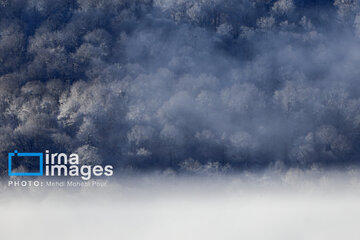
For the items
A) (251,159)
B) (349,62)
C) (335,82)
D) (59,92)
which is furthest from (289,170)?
(59,92)

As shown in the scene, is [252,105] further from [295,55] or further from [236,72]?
[295,55]

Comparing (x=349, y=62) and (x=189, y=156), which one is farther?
(x=349, y=62)

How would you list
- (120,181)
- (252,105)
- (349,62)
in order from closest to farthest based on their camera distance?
(120,181) → (252,105) → (349,62)

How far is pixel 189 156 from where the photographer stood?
40375mm

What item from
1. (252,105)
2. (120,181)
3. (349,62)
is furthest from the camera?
(349,62)

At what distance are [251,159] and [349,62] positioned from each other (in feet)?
42.1

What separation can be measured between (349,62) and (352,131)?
7094mm

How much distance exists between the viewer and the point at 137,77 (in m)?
42.7

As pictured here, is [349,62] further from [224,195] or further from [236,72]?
[224,195]

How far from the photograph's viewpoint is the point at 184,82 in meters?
42.5

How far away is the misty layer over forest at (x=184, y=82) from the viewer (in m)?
40.4

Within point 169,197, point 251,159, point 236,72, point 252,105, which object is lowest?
point 169,197

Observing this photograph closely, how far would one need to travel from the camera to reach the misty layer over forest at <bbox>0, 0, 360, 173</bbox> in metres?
40.4

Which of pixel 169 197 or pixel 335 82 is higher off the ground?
pixel 335 82
